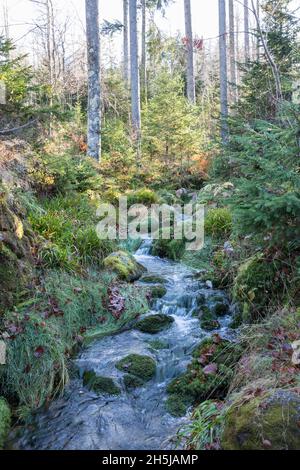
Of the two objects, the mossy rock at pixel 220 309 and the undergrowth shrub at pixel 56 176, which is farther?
the undergrowth shrub at pixel 56 176

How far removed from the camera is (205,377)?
416 cm

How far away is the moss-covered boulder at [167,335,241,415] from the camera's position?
400cm

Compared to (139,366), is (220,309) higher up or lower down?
higher up

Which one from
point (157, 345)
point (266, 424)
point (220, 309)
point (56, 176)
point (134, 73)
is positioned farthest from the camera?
point (134, 73)

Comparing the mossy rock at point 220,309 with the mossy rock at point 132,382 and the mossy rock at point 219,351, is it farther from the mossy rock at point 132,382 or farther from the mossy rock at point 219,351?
the mossy rock at point 132,382

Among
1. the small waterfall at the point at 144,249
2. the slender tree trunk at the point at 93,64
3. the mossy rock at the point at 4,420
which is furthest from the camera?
the slender tree trunk at the point at 93,64

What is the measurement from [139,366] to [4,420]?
155 cm

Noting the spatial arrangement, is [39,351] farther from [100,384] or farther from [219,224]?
[219,224]

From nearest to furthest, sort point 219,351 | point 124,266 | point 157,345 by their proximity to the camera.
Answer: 1. point 219,351
2. point 157,345
3. point 124,266

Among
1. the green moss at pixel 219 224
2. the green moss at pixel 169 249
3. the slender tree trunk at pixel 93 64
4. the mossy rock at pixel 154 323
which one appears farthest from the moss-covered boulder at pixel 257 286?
the slender tree trunk at pixel 93 64

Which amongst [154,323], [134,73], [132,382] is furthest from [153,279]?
[134,73]

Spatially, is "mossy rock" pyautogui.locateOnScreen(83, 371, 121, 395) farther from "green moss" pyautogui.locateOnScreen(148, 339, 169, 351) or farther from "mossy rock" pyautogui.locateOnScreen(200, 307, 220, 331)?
"mossy rock" pyautogui.locateOnScreen(200, 307, 220, 331)

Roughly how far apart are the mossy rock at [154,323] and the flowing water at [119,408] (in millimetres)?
81

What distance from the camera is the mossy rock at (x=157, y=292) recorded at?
20.6 ft
